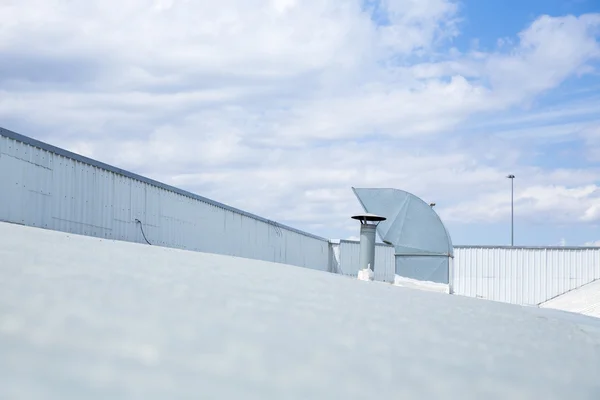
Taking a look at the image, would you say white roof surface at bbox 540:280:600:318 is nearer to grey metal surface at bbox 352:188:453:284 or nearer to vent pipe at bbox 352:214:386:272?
grey metal surface at bbox 352:188:453:284

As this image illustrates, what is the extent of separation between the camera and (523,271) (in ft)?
102

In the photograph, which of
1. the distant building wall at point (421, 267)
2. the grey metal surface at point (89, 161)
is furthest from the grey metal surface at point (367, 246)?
the grey metal surface at point (89, 161)

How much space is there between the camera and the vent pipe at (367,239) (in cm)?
1872

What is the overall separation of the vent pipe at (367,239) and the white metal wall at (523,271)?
464 inches

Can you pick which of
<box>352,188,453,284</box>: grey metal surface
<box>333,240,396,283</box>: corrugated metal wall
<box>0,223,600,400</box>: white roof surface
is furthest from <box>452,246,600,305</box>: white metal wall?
<box>0,223,600,400</box>: white roof surface

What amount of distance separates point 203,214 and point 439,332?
16867 millimetres

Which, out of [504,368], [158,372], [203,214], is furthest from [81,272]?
[203,214]

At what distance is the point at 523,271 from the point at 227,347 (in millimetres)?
30940

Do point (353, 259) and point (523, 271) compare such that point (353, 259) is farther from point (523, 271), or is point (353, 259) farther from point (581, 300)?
point (581, 300)

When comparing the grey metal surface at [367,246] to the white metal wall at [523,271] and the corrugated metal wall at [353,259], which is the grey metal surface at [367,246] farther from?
the corrugated metal wall at [353,259]

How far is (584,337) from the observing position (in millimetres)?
3980

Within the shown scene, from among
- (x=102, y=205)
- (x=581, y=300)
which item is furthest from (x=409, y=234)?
(x=102, y=205)

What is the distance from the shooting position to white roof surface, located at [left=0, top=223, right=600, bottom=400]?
1630 mm

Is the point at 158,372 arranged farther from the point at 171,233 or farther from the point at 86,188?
the point at 171,233
